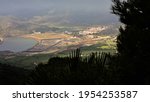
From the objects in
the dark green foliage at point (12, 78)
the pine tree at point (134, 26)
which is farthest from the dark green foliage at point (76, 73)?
the pine tree at point (134, 26)

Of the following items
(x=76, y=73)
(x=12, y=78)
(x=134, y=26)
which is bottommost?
(x=12, y=78)

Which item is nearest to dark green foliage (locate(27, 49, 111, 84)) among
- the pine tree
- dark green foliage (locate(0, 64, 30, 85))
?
dark green foliage (locate(0, 64, 30, 85))

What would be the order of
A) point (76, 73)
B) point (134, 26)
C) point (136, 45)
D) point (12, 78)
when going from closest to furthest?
point (76, 73) < point (136, 45) < point (134, 26) < point (12, 78)

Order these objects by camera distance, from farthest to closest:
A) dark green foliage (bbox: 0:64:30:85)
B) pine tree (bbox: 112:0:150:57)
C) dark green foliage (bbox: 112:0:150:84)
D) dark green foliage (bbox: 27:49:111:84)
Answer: dark green foliage (bbox: 0:64:30:85)
pine tree (bbox: 112:0:150:57)
dark green foliage (bbox: 112:0:150:84)
dark green foliage (bbox: 27:49:111:84)

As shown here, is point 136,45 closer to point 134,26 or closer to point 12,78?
point 134,26

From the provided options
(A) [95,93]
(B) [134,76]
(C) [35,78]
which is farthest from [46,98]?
(B) [134,76]

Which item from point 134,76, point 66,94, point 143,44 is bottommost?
point 134,76

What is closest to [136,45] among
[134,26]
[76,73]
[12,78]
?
[134,26]

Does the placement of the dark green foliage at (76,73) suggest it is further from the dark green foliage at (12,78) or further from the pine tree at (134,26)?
the pine tree at (134,26)

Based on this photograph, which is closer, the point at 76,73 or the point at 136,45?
the point at 76,73

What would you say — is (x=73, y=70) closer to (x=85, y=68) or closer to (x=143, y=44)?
(x=85, y=68)

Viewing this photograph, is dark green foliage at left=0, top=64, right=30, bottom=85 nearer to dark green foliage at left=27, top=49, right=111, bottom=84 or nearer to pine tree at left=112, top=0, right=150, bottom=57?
dark green foliage at left=27, top=49, right=111, bottom=84
